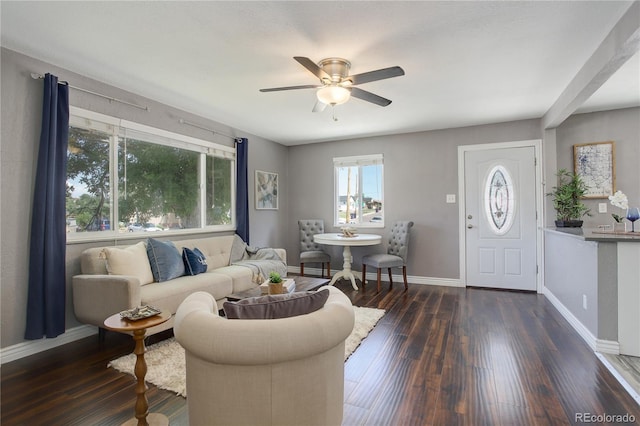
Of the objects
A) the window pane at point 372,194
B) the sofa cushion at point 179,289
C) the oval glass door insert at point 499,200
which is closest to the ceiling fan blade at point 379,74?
the sofa cushion at point 179,289

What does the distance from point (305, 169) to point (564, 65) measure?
4080 millimetres

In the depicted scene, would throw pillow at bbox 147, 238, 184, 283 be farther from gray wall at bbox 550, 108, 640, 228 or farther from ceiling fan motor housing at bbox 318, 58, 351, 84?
gray wall at bbox 550, 108, 640, 228

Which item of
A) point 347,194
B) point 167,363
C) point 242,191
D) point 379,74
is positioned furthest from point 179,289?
point 347,194

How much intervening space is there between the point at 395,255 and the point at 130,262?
354 cm

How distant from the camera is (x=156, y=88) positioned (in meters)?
3.33

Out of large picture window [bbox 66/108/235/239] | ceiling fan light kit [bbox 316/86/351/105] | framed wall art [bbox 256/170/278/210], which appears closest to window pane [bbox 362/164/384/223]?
framed wall art [bbox 256/170/278/210]

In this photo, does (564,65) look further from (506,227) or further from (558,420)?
(558,420)

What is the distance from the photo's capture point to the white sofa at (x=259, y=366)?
123 cm

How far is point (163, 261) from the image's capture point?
3.22 metres

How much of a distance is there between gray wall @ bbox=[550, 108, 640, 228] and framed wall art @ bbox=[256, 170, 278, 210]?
13.8ft

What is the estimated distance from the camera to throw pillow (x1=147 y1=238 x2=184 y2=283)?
10.4 feet

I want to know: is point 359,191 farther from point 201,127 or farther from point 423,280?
point 201,127

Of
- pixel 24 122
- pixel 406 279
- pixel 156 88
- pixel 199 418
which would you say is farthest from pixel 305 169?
pixel 199 418

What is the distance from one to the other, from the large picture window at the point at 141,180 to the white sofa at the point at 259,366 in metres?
2.40
